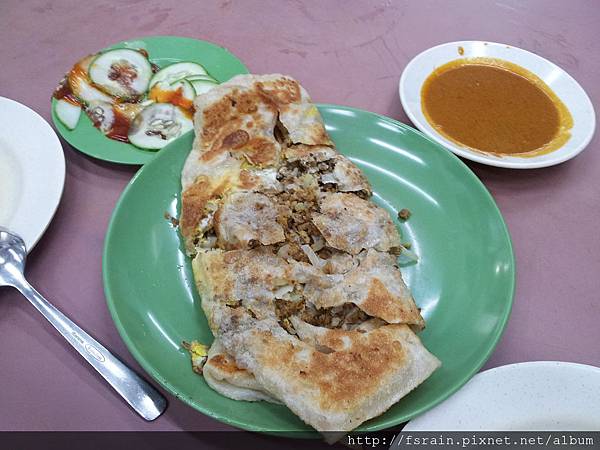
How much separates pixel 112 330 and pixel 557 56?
9.97 ft

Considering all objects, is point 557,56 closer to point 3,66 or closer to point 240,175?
point 240,175

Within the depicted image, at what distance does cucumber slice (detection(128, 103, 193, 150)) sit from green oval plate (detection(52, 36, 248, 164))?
0.05m

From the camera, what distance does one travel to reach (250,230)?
182 cm

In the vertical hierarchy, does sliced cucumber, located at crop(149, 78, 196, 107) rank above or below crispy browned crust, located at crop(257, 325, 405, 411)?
above

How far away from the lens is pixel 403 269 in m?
2.00

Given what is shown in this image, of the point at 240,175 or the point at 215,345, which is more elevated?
the point at 240,175

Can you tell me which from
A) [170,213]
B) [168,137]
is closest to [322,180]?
[170,213]

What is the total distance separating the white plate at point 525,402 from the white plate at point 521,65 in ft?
3.34

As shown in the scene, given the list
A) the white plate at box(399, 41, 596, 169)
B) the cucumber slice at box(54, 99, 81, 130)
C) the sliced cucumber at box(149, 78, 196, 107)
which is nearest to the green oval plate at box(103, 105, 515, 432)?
the white plate at box(399, 41, 596, 169)

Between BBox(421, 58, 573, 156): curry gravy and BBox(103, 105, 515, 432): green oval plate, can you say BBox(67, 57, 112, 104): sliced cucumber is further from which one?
BBox(421, 58, 573, 156): curry gravy

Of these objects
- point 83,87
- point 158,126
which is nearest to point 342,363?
point 158,126

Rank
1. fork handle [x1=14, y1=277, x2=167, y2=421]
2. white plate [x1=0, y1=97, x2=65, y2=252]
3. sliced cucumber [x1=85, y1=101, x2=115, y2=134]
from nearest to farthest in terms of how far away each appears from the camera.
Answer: fork handle [x1=14, y1=277, x2=167, y2=421], white plate [x1=0, y1=97, x2=65, y2=252], sliced cucumber [x1=85, y1=101, x2=115, y2=134]

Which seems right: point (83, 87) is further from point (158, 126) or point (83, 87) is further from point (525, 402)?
point (525, 402)

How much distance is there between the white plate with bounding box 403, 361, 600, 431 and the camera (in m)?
1.49
